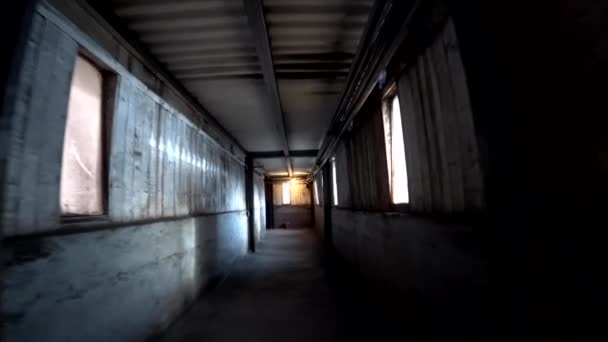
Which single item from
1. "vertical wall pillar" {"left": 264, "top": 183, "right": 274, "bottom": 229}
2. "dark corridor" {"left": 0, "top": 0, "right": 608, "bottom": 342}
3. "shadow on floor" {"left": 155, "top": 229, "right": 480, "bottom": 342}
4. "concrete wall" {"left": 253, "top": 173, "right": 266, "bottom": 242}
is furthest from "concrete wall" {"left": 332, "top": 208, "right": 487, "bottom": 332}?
"vertical wall pillar" {"left": 264, "top": 183, "right": 274, "bottom": 229}

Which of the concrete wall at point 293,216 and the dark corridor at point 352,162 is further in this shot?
the concrete wall at point 293,216

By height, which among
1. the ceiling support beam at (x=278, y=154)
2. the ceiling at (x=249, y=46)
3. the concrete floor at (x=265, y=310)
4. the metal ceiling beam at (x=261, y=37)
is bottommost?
the concrete floor at (x=265, y=310)

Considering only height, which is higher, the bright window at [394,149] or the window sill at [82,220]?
the bright window at [394,149]

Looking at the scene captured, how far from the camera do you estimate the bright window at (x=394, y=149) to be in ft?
7.84

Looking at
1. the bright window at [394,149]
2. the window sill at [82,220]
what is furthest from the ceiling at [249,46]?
the window sill at [82,220]

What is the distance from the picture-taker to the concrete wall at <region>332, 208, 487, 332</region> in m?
1.26

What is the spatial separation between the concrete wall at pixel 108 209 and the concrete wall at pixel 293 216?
35.2ft

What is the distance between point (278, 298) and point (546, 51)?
3.61 m

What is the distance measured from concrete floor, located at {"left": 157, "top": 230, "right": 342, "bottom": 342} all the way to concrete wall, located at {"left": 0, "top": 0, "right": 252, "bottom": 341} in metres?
0.30

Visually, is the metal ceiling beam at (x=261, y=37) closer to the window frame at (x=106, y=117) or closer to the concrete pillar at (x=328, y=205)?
the window frame at (x=106, y=117)

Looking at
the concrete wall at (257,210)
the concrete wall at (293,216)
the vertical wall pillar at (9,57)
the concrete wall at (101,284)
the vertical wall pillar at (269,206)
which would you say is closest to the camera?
the vertical wall pillar at (9,57)

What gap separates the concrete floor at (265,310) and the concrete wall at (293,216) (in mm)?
9380

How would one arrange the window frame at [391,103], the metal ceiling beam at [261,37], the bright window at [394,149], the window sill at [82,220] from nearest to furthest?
the window sill at [82,220] → the metal ceiling beam at [261,37] → the window frame at [391,103] → the bright window at [394,149]

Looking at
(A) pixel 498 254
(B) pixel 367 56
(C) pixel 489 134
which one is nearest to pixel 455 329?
(A) pixel 498 254
